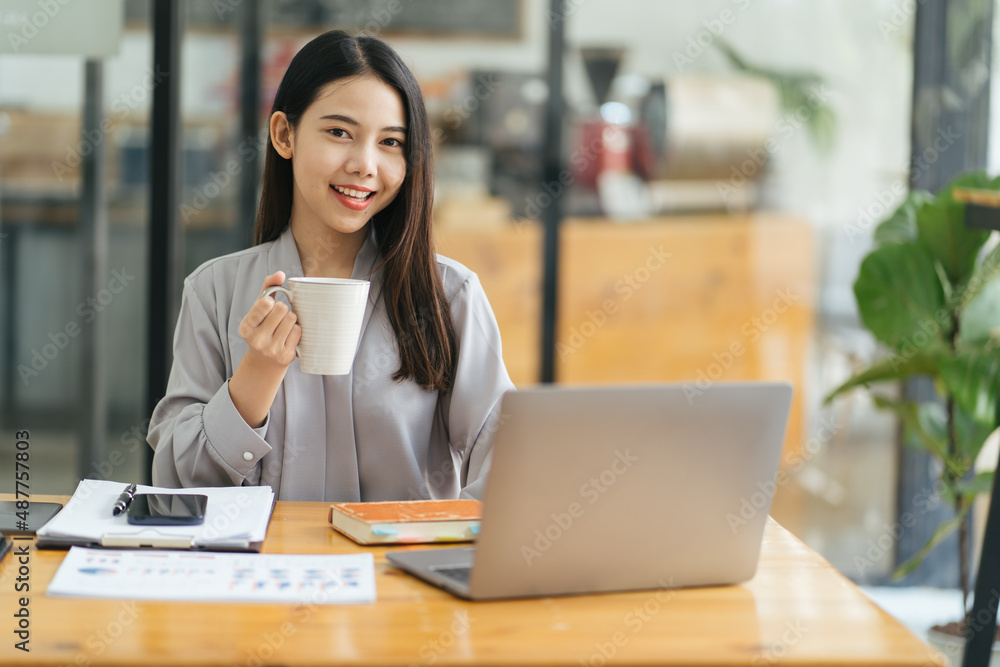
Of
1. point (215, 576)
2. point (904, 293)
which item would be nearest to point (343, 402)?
point (215, 576)

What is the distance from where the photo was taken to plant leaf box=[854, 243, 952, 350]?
2.43m

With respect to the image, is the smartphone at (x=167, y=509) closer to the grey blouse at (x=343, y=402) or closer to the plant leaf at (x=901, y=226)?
the grey blouse at (x=343, y=402)

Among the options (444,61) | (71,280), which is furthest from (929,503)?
(71,280)

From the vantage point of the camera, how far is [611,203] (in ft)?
9.93

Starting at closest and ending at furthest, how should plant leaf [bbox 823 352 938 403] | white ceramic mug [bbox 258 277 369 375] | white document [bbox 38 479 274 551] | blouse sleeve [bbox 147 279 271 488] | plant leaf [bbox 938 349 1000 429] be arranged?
white document [bbox 38 479 274 551] < white ceramic mug [bbox 258 277 369 375] < blouse sleeve [bbox 147 279 271 488] < plant leaf [bbox 938 349 1000 429] < plant leaf [bbox 823 352 938 403]

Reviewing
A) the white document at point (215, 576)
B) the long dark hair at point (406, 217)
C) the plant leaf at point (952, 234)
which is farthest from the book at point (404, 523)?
the plant leaf at point (952, 234)

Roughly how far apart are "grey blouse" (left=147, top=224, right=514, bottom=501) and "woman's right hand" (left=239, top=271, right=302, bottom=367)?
29cm

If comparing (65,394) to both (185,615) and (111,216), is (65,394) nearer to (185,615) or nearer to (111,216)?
(111,216)

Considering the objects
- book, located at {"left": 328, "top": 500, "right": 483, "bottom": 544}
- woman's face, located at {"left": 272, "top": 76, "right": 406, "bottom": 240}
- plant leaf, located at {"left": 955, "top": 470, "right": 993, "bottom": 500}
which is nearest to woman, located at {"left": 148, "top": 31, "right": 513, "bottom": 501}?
woman's face, located at {"left": 272, "top": 76, "right": 406, "bottom": 240}

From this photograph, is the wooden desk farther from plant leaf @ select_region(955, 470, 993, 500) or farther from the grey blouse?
plant leaf @ select_region(955, 470, 993, 500)

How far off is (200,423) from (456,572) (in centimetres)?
56

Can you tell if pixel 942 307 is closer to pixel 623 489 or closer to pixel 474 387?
pixel 474 387

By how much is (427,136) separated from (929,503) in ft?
7.05

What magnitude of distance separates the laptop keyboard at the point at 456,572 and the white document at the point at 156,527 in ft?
0.71
